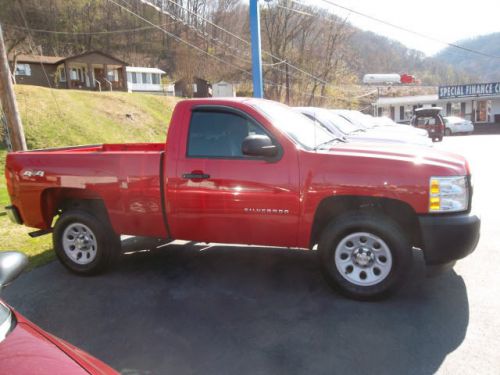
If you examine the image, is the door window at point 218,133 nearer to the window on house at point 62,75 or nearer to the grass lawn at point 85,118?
the grass lawn at point 85,118

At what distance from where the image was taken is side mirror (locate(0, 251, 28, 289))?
2145 mm

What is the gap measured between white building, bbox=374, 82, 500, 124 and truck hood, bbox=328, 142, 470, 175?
4568 centimetres

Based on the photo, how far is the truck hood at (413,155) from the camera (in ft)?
12.8

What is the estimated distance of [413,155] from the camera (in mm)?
4066

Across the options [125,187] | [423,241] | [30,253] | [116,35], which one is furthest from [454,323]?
[116,35]

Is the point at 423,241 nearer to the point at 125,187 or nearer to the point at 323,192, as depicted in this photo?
the point at 323,192

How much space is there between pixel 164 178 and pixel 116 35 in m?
69.1

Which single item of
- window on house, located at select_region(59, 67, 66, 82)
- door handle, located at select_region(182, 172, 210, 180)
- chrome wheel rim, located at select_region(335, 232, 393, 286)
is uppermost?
window on house, located at select_region(59, 67, 66, 82)

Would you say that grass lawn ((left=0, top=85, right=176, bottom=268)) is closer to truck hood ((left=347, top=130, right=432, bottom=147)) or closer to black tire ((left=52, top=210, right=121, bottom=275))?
black tire ((left=52, top=210, right=121, bottom=275))

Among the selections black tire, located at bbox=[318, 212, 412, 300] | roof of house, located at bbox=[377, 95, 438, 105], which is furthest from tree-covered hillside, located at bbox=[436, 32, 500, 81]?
black tire, located at bbox=[318, 212, 412, 300]

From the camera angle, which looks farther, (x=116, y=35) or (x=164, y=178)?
(x=116, y=35)

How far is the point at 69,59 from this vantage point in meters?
44.4

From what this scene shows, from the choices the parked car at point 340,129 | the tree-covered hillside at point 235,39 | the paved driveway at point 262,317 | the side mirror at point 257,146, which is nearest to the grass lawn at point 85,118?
the parked car at point 340,129

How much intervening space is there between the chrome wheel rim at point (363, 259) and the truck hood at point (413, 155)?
778mm
